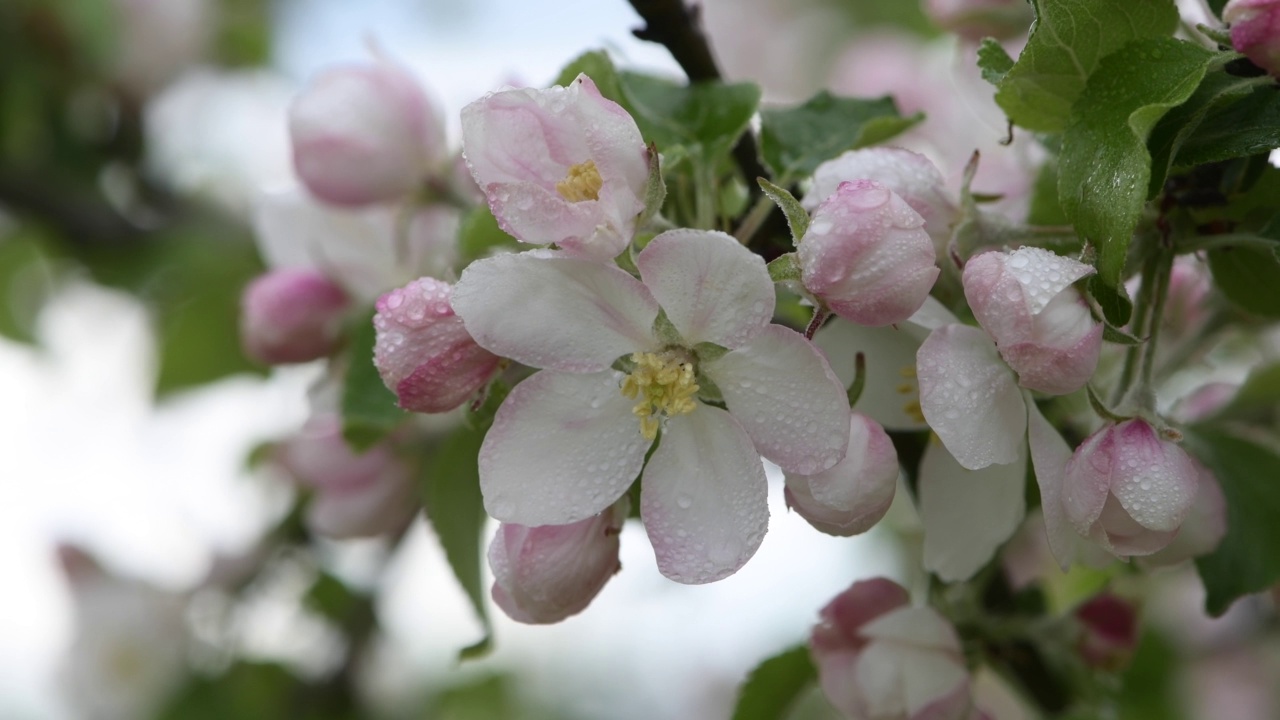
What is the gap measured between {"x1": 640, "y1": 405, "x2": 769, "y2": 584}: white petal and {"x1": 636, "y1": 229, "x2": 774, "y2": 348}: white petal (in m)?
0.06

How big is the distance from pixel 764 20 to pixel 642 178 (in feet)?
9.88

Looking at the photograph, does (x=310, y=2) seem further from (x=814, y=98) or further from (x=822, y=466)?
(x=822, y=466)

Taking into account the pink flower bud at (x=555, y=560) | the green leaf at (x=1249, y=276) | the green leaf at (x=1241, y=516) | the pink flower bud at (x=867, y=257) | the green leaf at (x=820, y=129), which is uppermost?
the pink flower bud at (x=867, y=257)

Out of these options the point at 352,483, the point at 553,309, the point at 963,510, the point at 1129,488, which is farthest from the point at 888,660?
the point at 352,483

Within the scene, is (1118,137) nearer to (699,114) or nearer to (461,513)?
(699,114)

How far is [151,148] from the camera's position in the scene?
210 cm

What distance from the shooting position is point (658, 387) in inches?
26.1

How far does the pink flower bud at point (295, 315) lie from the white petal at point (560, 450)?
415mm

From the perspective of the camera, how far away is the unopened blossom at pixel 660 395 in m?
0.61

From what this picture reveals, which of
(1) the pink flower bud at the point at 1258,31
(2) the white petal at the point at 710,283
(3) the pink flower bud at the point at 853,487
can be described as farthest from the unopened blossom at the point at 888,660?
(1) the pink flower bud at the point at 1258,31

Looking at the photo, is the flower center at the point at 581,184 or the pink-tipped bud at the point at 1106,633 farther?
the pink-tipped bud at the point at 1106,633

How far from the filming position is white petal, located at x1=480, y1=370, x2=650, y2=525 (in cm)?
→ 64

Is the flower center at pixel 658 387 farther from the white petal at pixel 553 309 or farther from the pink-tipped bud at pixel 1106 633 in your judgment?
the pink-tipped bud at pixel 1106 633

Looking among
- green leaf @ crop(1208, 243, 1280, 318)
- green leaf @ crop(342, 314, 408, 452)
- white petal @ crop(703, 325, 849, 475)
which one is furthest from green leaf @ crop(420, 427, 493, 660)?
green leaf @ crop(1208, 243, 1280, 318)
